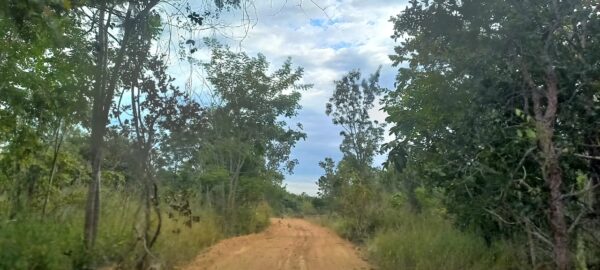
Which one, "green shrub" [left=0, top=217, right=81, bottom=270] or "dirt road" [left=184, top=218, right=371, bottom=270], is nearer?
"green shrub" [left=0, top=217, right=81, bottom=270]

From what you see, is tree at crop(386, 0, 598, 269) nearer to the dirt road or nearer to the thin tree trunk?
the dirt road

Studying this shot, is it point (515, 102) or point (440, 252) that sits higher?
point (515, 102)

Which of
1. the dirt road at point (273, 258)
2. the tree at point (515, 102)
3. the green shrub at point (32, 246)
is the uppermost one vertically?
the tree at point (515, 102)

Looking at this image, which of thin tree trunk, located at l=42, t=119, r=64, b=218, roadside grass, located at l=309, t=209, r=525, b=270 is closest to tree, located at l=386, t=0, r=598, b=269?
roadside grass, located at l=309, t=209, r=525, b=270

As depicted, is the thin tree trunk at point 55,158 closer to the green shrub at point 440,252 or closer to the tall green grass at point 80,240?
the tall green grass at point 80,240

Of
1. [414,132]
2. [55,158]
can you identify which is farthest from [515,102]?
[55,158]

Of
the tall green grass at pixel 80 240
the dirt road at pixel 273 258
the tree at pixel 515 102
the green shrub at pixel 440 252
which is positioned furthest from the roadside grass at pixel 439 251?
the tall green grass at pixel 80 240

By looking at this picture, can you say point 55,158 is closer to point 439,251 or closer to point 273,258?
point 273,258

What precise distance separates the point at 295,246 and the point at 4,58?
11.2 metres

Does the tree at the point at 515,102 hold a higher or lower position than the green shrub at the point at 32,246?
higher

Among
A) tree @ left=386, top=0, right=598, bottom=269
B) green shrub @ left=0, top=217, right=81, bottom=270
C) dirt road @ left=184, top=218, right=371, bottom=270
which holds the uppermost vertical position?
tree @ left=386, top=0, right=598, bottom=269

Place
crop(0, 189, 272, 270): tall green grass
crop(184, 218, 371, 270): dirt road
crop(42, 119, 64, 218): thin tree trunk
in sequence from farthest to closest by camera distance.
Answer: crop(184, 218, 371, 270): dirt road → crop(42, 119, 64, 218): thin tree trunk → crop(0, 189, 272, 270): tall green grass

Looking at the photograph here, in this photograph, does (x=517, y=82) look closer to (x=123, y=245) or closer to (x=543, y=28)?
(x=543, y=28)

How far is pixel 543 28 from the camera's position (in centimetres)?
635
